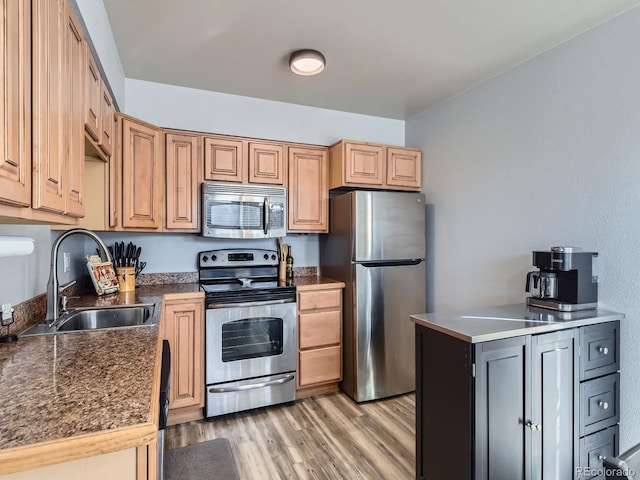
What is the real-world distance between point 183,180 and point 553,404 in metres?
2.79

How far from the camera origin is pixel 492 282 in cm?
260

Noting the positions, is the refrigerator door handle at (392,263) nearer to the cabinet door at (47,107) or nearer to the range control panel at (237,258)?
the range control panel at (237,258)

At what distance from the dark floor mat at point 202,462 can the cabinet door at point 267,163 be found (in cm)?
198

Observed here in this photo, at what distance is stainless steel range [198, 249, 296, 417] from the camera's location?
252 cm

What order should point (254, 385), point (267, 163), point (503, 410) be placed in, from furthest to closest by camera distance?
point (267, 163) < point (254, 385) < point (503, 410)

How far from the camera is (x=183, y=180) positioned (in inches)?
106

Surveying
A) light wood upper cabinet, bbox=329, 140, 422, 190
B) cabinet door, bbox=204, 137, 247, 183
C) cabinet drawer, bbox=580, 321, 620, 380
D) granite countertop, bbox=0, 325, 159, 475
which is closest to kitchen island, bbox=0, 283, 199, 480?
granite countertop, bbox=0, 325, 159, 475

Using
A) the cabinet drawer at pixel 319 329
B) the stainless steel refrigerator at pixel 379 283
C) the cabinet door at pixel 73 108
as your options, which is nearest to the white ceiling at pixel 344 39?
the cabinet door at pixel 73 108

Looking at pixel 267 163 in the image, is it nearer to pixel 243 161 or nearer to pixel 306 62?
pixel 243 161

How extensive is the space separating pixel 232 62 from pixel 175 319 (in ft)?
6.26

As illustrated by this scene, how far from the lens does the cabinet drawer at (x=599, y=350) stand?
69.7 inches

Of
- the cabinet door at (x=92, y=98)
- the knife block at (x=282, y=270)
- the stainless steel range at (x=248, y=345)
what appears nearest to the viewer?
the cabinet door at (x=92, y=98)

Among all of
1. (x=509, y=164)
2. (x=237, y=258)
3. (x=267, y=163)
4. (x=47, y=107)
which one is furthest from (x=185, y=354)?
(x=509, y=164)

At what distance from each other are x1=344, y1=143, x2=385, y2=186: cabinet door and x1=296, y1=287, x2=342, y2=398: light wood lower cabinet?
3.33 ft
